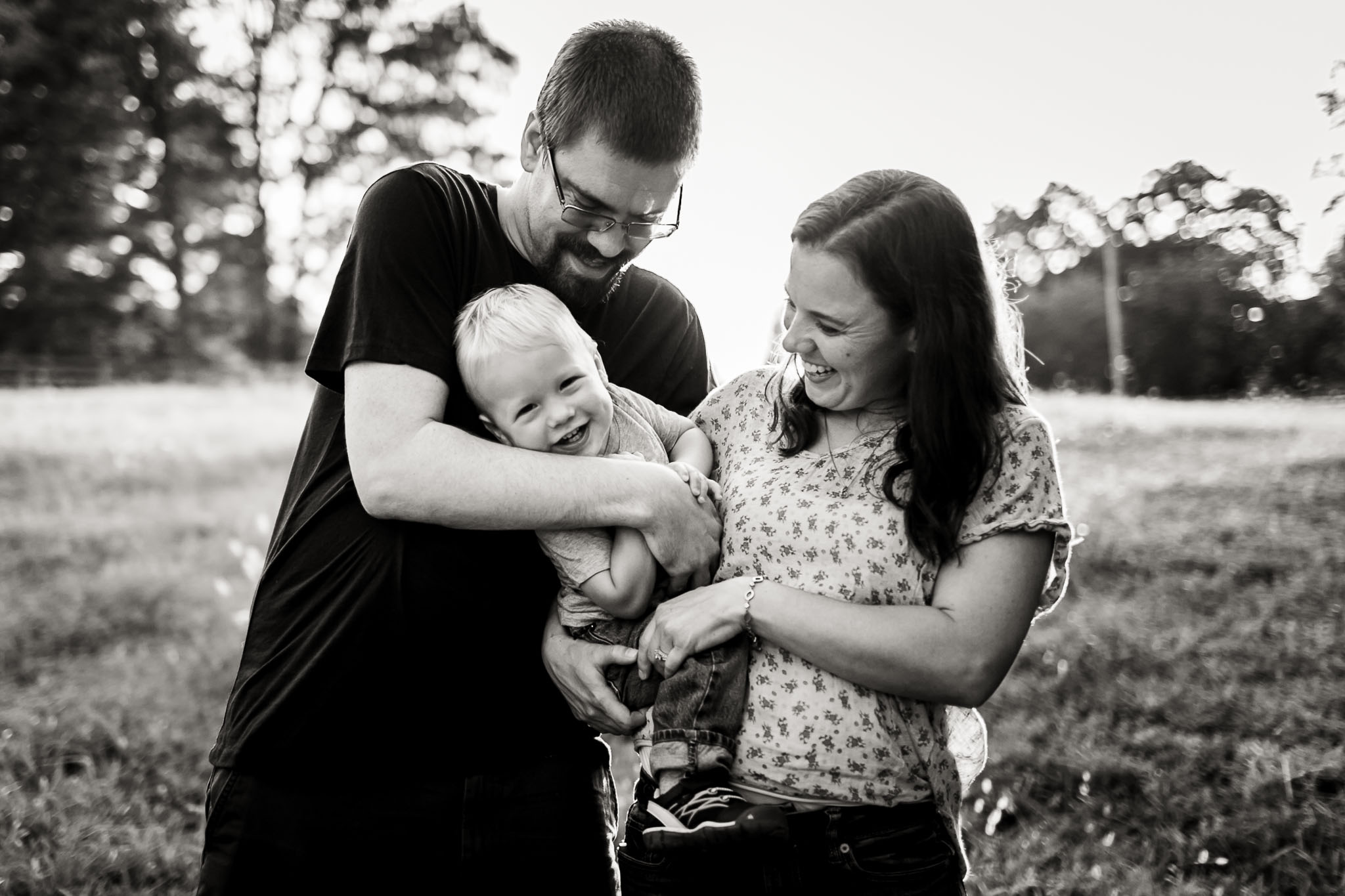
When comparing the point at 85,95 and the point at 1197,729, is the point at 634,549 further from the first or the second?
the point at 85,95

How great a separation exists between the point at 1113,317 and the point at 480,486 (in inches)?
393

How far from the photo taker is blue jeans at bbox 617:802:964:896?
1.88 m

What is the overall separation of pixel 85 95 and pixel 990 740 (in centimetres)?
2463

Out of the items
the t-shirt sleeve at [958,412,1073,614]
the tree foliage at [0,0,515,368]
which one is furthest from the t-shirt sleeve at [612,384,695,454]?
the tree foliage at [0,0,515,368]

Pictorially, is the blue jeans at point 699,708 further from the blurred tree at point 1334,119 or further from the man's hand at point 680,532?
the blurred tree at point 1334,119

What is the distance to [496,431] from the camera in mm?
2082

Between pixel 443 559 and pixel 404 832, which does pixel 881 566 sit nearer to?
pixel 443 559

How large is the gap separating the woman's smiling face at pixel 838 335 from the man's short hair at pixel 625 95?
0.37 m

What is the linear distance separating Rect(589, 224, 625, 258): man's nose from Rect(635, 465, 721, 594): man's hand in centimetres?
48

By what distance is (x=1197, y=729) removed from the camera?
3984 millimetres

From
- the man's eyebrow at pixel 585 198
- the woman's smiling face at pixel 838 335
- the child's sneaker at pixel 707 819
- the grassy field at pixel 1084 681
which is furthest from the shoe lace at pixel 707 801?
the grassy field at pixel 1084 681

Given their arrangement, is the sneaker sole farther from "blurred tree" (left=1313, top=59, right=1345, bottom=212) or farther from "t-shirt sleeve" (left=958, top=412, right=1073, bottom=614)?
"blurred tree" (left=1313, top=59, right=1345, bottom=212)

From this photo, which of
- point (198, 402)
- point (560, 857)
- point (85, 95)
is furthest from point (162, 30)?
point (560, 857)

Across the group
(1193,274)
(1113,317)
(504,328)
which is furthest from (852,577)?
(1113,317)
